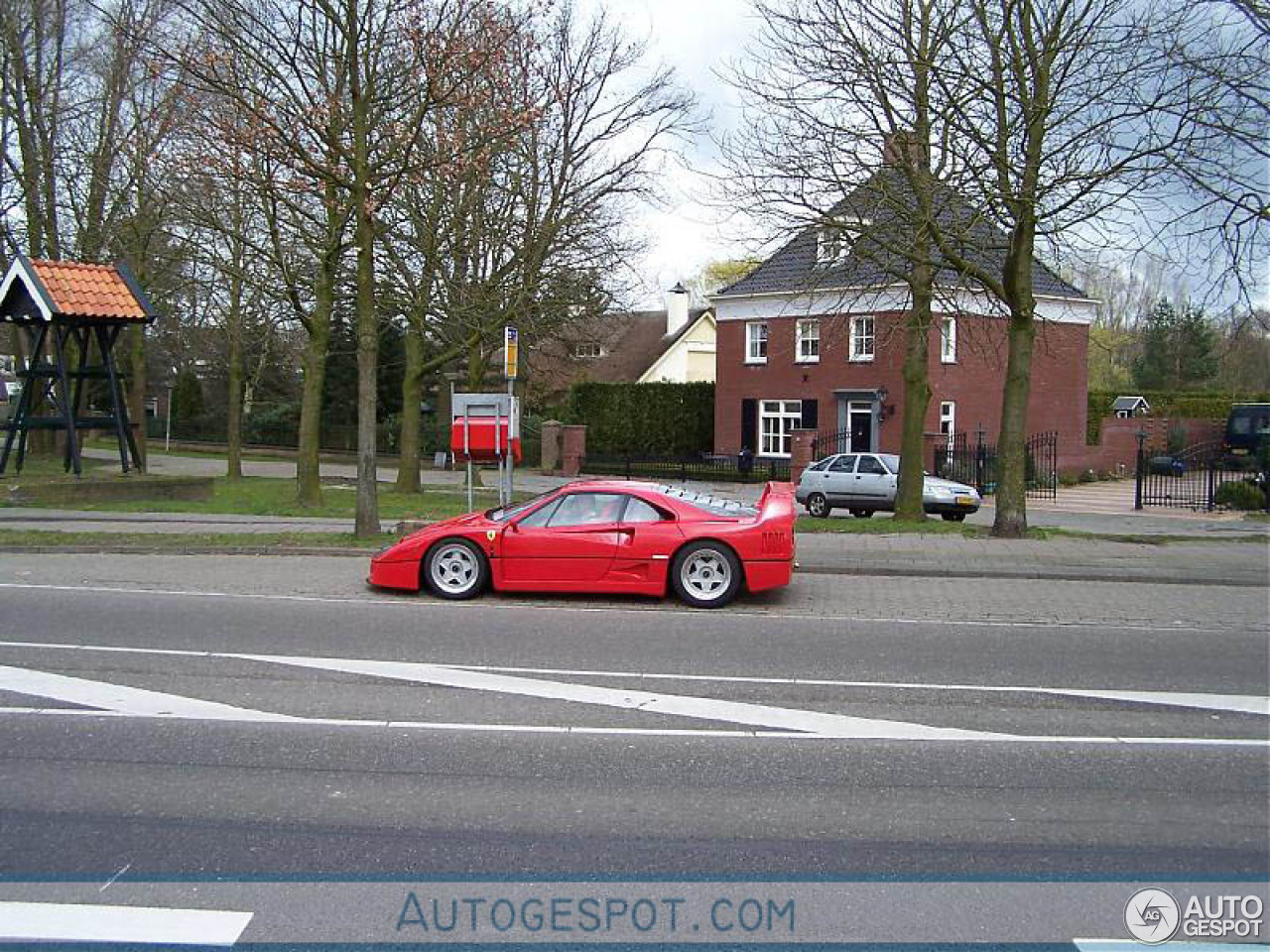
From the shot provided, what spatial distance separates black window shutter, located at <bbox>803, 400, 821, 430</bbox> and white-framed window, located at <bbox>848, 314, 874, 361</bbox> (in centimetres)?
246

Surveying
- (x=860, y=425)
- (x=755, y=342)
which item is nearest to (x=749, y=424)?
(x=755, y=342)

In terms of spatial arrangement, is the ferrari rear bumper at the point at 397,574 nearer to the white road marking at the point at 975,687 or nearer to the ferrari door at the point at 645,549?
the ferrari door at the point at 645,549

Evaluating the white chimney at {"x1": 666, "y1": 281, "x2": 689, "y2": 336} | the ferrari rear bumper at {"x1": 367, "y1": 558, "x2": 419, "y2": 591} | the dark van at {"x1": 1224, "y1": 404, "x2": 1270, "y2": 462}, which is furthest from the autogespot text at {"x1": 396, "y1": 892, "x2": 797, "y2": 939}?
the white chimney at {"x1": 666, "y1": 281, "x2": 689, "y2": 336}

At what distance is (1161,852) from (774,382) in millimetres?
36569

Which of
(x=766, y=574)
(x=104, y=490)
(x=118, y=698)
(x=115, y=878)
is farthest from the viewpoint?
(x=104, y=490)

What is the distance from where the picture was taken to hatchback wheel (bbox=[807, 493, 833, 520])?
1051 inches

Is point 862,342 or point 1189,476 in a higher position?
point 862,342

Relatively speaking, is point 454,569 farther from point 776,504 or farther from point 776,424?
point 776,424

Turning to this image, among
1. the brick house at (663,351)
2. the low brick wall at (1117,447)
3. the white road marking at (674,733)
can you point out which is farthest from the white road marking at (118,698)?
the brick house at (663,351)

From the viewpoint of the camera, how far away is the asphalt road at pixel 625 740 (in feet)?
17.0

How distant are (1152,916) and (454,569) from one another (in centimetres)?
829

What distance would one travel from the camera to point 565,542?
11.6m

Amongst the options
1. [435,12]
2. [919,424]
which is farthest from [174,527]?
[919,424]

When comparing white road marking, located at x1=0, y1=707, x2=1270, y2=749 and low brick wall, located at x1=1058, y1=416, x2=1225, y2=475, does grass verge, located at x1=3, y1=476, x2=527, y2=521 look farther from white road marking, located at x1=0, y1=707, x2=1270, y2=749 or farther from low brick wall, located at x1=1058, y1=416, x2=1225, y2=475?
low brick wall, located at x1=1058, y1=416, x2=1225, y2=475
